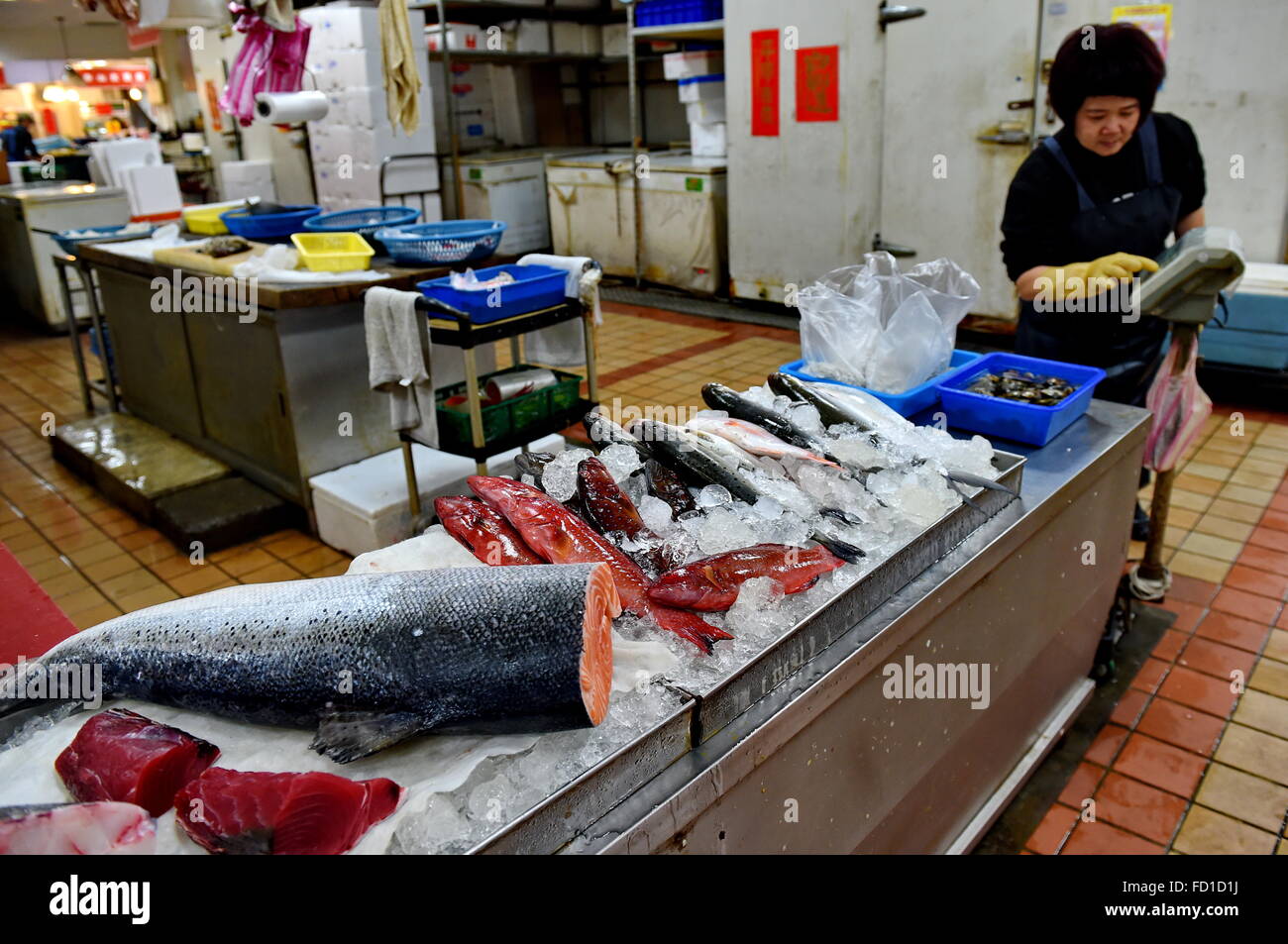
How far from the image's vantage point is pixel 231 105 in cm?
583

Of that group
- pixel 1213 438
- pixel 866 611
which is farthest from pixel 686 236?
pixel 866 611

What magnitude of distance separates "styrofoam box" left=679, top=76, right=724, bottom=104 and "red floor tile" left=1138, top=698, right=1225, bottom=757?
6.95 m

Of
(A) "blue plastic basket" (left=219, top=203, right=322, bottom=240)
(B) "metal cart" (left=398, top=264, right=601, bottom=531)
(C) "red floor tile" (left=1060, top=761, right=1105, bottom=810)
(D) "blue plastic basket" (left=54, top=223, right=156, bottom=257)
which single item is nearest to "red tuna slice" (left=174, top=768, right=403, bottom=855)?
(C) "red floor tile" (left=1060, top=761, right=1105, bottom=810)

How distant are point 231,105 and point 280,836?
19.3 feet

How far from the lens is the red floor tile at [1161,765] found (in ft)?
8.68

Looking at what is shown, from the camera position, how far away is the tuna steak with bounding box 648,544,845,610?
62.4 inches

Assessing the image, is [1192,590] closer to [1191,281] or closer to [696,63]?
[1191,281]

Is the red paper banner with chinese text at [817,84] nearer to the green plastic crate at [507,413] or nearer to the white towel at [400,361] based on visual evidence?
the green plastic crate at [507,413]

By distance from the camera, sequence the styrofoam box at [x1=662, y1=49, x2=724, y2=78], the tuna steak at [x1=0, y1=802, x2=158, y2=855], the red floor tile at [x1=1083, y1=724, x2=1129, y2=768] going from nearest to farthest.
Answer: the tuna steak at [x1=0, y1=802, x2=158, y2=855] < the red floor tile at [x1=1083, y1=724, x2=1129, y2=768] < the styrofoam box at [x1=662, y1=49, x2=724, y2=78]

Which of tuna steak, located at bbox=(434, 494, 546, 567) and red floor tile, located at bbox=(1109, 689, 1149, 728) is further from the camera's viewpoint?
red floor tile, located at bbox=(1109, 689, 1149, 728)

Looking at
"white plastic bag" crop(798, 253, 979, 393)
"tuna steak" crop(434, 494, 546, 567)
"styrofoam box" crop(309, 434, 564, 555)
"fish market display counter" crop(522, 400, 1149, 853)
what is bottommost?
"styrofoam box" crop(309, 434, 564, 555)

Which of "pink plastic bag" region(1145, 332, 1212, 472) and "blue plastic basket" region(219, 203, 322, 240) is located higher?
"blue plastic basket" region(219, 203, 322, 240)

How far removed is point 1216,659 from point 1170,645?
15 cm

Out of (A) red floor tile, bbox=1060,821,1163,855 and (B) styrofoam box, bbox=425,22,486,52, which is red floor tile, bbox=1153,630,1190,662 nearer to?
(A) red floor tile, bbox=1060,821,1163,855
